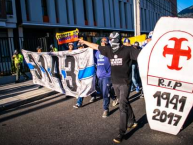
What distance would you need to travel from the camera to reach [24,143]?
142 inches

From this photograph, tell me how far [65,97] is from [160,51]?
4544 mm

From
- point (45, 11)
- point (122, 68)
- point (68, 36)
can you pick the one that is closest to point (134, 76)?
point (122, 68)

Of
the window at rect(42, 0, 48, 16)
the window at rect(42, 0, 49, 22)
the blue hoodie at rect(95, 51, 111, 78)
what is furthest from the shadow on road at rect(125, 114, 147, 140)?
the window at rect(42, 0, 48, 16)

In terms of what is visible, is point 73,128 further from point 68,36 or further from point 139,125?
point 68,36

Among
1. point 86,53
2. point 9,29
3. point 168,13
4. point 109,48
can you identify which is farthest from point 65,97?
point 168,13

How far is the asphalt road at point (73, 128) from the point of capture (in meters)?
3.48

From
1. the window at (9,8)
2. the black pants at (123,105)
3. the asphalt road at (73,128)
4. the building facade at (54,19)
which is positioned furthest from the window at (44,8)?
the black pants at (123,105)

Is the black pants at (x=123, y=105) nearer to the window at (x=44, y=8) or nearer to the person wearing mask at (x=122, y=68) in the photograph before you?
the person wearing mask at (x=122, y=68)

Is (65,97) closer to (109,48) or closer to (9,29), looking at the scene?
(109,48)

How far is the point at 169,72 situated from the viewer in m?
3.17

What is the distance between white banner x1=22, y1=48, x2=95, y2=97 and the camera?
18.1 ft

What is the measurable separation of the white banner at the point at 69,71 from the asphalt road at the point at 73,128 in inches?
23.1

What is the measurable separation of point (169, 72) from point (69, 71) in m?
3.50

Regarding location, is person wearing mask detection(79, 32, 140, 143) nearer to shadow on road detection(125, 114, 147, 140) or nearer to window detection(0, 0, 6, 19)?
shadow on road detection(125, 114, 147, 140)
